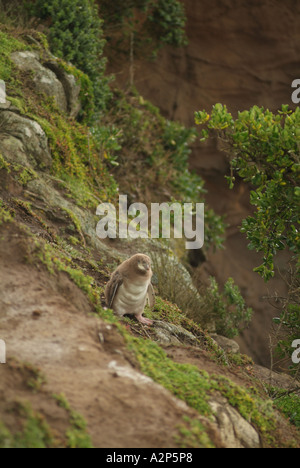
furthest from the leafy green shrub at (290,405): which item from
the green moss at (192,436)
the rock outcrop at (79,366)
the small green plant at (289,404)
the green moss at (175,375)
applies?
the green moss at (192,436)

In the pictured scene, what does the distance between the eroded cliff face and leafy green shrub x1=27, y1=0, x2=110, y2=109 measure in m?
3.96

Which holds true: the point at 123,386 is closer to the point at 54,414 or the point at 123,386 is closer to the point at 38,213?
the point at 54,414

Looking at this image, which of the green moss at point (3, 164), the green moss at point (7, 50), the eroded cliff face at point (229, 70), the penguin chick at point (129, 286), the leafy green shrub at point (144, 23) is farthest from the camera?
the eroded cliff face at point (229, 70)

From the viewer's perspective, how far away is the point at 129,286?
591 centimetres

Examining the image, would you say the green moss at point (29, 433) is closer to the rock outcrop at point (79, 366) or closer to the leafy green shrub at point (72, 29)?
the rock outcrop at point (79, 366)

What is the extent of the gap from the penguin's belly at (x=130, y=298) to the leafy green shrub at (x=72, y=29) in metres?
6.11

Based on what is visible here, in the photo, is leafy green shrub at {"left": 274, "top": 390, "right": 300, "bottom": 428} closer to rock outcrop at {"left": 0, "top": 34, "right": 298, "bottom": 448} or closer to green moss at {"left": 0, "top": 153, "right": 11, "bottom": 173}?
rock outcrop at {"left": 0, "top": 34, "right": 298, "bottom": 448}

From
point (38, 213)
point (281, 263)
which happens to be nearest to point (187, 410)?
point (38, 213)

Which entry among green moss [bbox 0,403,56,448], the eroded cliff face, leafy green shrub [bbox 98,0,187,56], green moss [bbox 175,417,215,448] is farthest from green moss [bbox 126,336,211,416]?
leafy green shrub [bbox 98,0,187,56]

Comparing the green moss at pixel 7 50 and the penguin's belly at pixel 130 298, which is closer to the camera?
the penguin's belly at pixel 130 298

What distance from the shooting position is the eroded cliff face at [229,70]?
1535 centimetres

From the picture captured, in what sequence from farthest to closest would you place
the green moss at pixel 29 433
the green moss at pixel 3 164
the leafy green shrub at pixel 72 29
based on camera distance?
1. the leafy green shrub at pixel 72 29
2. the green moss at pixel 3 164
3. the green moss at pixel 29 433

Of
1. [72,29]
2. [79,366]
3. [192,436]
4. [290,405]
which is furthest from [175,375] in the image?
[72,29]
